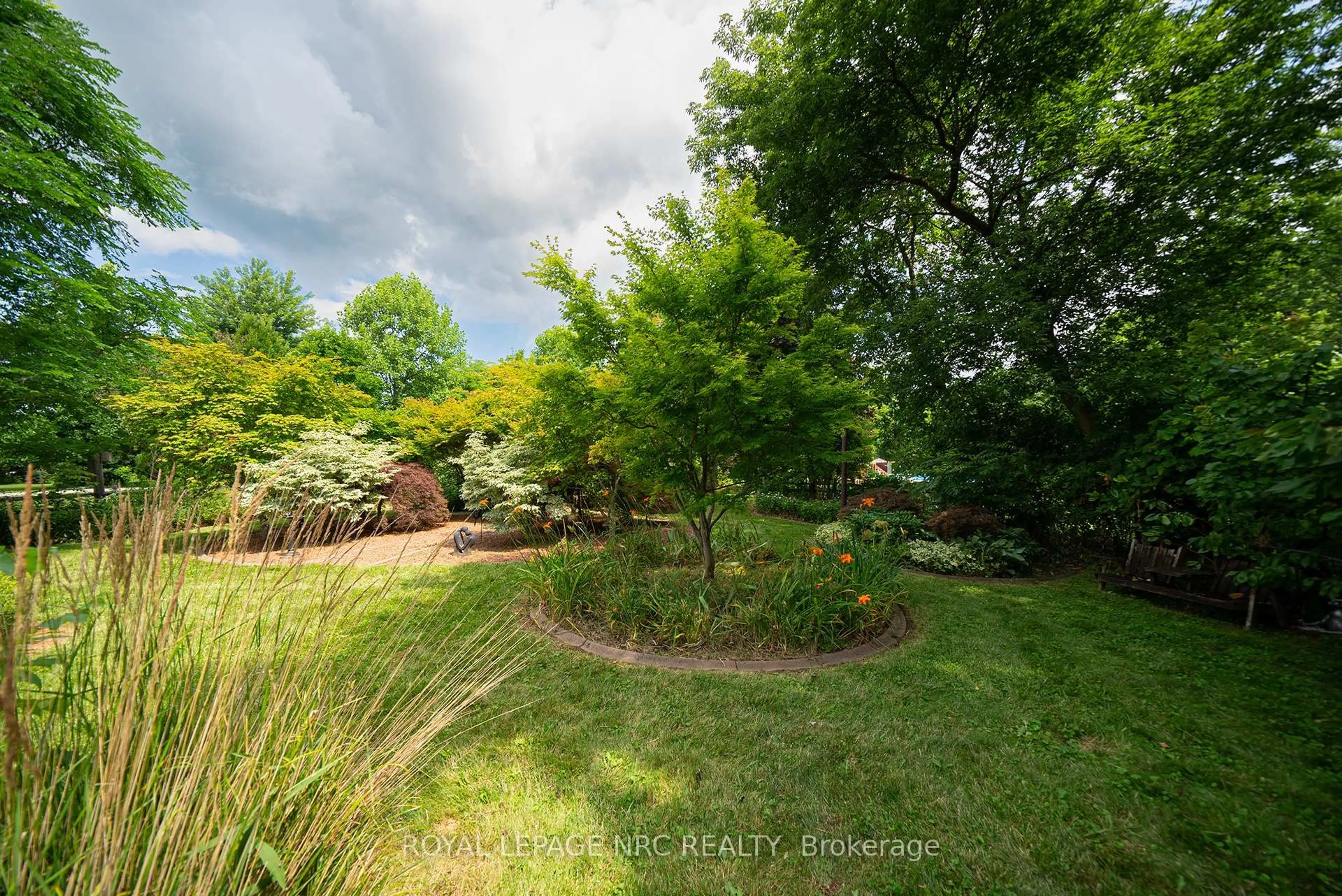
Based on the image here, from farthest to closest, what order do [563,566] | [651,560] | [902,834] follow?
[651,560] < [563,566] < [902,834]

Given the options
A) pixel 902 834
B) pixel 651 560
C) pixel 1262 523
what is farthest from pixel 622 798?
pixel 1262 523

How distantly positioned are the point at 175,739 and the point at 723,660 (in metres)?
3.28

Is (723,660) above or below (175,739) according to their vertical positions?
below

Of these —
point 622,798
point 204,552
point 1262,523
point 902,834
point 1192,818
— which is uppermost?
point 1262,523

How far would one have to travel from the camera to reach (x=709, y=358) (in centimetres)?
388

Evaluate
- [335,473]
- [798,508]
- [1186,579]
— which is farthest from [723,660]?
[798,508]

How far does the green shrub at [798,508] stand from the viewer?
429 inches

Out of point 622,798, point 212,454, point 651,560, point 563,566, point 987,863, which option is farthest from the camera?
point 212,454

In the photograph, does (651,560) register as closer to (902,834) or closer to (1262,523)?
(902,834)

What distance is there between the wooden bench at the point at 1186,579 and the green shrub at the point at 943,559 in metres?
1.46

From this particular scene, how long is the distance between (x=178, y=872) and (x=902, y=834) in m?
2.69

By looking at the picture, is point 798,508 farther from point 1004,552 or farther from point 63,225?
point 63,225

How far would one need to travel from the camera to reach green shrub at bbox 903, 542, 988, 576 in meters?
6.60

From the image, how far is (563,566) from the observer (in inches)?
188
